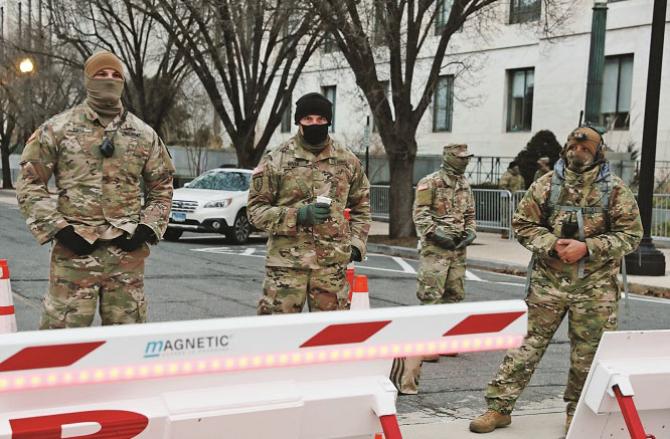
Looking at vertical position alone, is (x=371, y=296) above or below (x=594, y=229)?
below

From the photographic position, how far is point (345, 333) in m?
3.04

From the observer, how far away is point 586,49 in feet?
84.3

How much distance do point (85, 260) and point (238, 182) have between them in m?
14.3

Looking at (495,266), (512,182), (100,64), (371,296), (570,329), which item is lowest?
(495,266)

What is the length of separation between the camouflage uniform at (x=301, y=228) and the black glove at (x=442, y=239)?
2098 millimetres

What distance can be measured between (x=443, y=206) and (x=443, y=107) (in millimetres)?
24758

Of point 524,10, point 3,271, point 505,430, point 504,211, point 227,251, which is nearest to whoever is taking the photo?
point 505,430

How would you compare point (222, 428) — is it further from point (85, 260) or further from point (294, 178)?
point (294, 178)

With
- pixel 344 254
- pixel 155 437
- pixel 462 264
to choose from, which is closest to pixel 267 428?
pixel 155 437

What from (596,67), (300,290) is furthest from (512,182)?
(300,290)

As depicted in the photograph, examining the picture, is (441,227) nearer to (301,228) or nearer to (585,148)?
(585,148)

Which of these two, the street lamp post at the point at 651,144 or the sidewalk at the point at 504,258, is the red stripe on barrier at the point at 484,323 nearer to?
the sidewalk at the point at 504,258

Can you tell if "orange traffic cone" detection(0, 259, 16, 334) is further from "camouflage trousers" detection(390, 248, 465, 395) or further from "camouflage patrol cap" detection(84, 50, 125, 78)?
"camouflage trousers" detection(390, 248, 465, 395)

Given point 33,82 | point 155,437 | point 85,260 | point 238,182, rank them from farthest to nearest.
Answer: point 33,82
point 238,182
point 85,260
point 155,437
